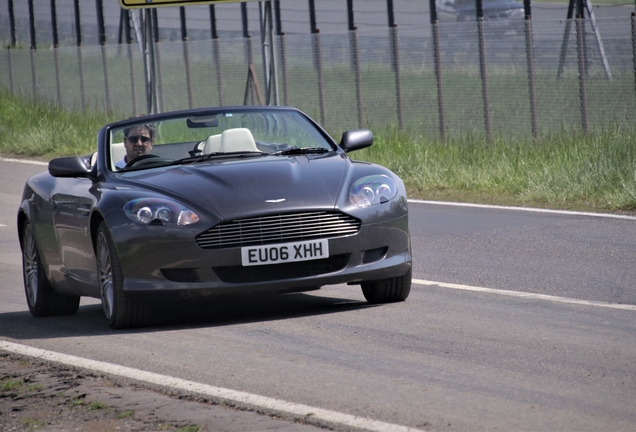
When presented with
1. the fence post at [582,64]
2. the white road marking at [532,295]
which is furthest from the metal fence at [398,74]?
the white road marking at [532,295]

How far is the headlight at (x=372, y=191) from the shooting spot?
26.6ft

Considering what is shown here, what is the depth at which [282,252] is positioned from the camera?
7.79 meters

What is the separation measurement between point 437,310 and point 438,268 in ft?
7.62

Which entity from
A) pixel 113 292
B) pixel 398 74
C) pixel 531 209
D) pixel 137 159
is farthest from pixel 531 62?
pixel 113 292

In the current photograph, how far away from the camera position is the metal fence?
19.2 metres

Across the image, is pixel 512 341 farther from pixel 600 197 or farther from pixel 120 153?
pixel 600 197

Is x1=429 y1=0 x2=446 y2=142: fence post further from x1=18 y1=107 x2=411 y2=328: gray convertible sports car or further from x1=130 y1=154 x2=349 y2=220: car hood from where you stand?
x1=130 y1=154 x2=349 y2=220: car hood

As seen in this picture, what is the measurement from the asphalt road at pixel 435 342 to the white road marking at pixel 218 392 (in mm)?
75

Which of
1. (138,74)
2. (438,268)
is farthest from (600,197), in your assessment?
(138,74)

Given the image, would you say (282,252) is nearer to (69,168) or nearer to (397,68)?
(69,168)

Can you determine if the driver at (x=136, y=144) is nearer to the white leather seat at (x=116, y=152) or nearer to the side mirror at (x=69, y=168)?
the white leather seat at (x=116, y=152)

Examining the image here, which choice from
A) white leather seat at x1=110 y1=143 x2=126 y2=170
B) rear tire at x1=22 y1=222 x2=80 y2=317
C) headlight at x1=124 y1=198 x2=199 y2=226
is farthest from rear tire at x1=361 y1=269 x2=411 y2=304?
rear tire at x1=22 y1=222 x2=80 y2=317

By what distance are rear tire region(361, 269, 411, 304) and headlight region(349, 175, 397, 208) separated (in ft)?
1.84

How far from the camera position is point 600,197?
14852mm
